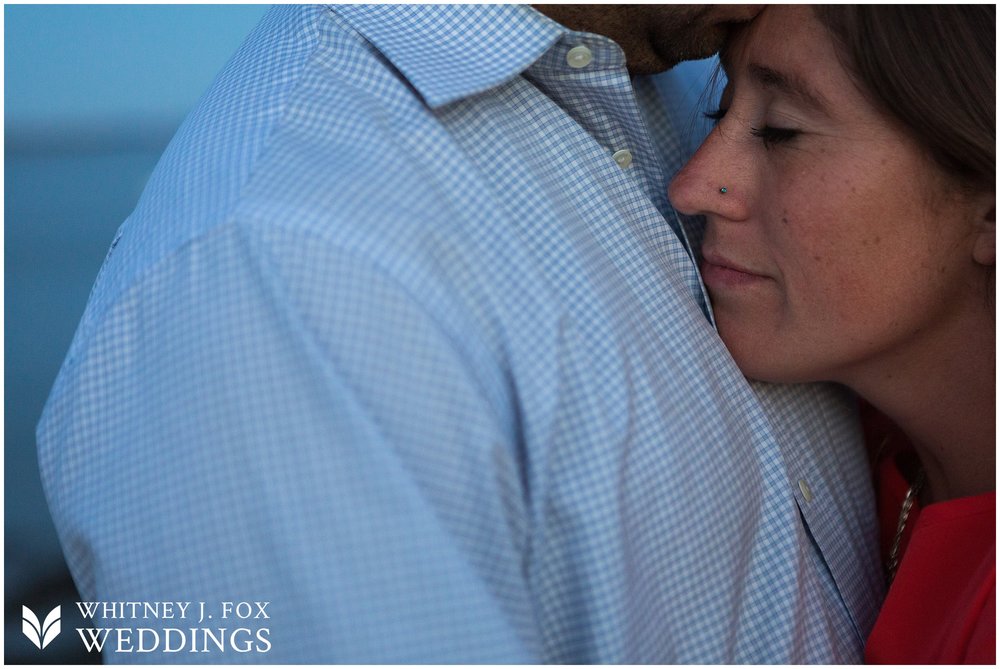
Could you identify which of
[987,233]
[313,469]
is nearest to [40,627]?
[313,469]

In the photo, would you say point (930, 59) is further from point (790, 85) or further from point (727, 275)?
point (727, 275)

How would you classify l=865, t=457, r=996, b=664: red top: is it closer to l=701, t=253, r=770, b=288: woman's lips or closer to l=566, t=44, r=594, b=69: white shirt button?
l=701, t=253, r=770, b=288: woman's lips

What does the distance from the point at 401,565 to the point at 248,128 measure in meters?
0.46

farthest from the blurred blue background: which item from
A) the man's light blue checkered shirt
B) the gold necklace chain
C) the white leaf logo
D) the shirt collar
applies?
the gold necklace chain

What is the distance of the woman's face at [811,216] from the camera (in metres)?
1.18

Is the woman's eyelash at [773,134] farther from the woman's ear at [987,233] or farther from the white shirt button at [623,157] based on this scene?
the woman's ear at [987,233]

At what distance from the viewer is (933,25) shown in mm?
1142

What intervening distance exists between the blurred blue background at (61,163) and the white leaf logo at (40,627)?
0.08ft

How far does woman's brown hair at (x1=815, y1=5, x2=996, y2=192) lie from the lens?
1139 mm

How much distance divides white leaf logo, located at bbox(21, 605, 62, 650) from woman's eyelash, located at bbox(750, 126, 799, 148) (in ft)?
6.32

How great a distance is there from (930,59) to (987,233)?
0.82 feet

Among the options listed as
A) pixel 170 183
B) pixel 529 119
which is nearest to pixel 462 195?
pixel 529 119

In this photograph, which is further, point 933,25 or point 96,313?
point 933,25

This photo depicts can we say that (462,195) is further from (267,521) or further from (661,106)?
(661,106)
